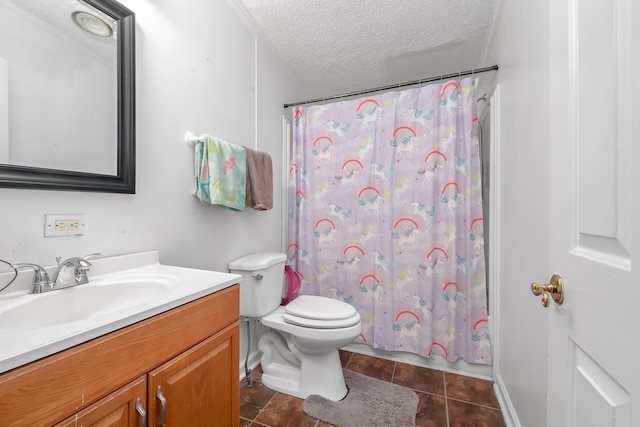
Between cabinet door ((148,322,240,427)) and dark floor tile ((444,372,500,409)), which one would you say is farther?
dark floor tile ((444,372,500,409))

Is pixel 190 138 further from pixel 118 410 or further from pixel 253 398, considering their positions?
pixel 253 398

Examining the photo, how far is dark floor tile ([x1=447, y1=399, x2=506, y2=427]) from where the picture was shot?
48.2 inches

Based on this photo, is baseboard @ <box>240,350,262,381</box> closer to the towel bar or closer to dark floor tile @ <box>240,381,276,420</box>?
dark floor tile @ <box>240,381,276,420</box>

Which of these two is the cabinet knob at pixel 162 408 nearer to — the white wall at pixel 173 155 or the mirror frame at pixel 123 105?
the white wall at pixel 173 155

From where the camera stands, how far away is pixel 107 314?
1.92 feet

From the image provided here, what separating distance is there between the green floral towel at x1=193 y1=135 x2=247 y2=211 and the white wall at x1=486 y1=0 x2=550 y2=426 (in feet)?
4.36

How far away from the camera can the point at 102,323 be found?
1.76 ft

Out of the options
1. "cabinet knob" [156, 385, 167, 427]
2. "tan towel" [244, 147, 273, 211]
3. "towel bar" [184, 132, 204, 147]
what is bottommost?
"cabinet knob" [156, 385, 167, 427]

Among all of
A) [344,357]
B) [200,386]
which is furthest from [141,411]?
[344,357]

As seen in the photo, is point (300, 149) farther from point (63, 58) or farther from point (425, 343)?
point (425, 343)

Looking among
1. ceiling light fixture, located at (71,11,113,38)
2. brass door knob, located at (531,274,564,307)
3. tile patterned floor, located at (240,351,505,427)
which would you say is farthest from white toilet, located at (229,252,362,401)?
ceiling light fixture, located at (71,11,113,38)

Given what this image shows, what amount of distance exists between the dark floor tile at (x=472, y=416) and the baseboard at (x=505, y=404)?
3 centimetres

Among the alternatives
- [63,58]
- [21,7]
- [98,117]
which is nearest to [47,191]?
[98,117]

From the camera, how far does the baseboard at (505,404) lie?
1163 millimetres
